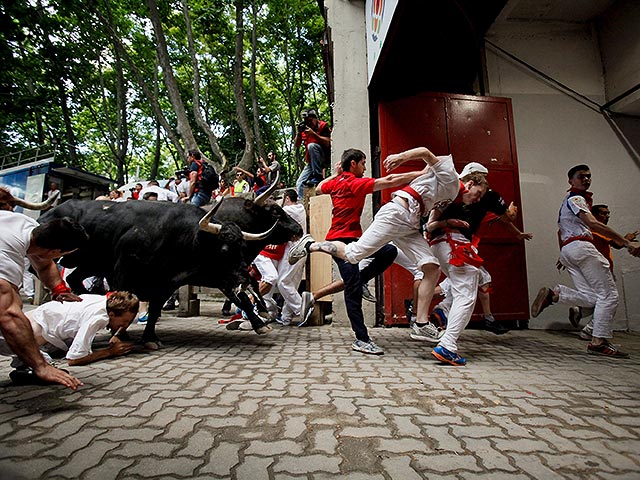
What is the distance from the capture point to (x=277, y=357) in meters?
3.82

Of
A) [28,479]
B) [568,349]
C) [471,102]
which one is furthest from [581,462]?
[471,102]

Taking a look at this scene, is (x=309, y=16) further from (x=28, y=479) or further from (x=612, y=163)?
(x=28, y=479)

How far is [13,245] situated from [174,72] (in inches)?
760

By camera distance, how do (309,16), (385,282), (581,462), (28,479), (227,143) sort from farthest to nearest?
(227,143)
(309,16)
(385,282)
(581,462)
(28,479)

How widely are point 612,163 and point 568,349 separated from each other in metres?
4.23

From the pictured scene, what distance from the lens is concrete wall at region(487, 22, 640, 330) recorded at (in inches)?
256

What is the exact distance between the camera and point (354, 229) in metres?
4.24

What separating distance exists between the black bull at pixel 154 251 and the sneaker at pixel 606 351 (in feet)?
12.4

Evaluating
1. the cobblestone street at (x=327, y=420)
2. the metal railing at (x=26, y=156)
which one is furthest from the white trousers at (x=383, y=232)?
the metal railing at (x=26, y=156)

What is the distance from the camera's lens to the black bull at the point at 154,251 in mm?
4375

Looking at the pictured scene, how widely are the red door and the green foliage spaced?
5486mm

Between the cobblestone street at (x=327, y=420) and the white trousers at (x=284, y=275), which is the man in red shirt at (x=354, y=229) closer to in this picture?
the cobblestone street at (x=327, y=420)

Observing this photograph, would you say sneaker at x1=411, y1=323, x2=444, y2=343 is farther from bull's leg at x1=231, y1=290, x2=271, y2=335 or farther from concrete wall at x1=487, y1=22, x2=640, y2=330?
concrete wall at x1=487, y1=22, x2=640, y2=330

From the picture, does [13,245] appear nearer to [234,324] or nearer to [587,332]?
[234,324]
